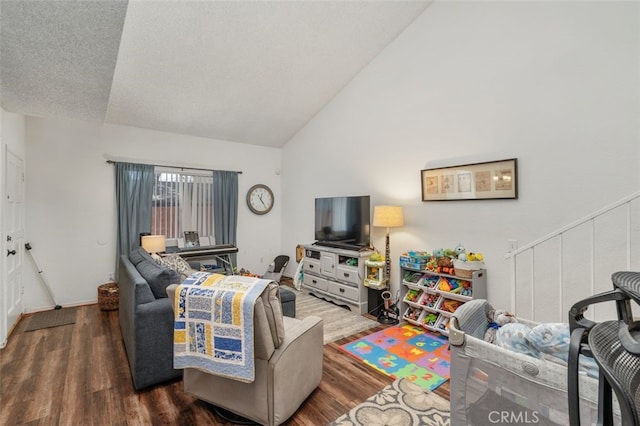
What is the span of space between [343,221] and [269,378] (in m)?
2.83

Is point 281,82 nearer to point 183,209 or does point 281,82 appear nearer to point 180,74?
point 180,74

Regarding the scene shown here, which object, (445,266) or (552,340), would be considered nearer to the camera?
(552,340)

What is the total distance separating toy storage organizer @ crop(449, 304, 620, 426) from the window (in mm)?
4564

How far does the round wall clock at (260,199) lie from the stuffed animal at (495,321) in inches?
179

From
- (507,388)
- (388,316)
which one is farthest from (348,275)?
(507,388)

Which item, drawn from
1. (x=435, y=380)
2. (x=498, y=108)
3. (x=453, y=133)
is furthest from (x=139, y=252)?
(x=498, y=108)

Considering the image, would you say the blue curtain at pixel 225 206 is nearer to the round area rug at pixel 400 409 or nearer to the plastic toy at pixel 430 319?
the plastic toy at pixel 430 319

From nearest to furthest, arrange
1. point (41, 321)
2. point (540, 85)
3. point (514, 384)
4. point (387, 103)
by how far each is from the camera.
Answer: point (514, 384) → point (540, 85) → point (41, 321) → point (387, 103)

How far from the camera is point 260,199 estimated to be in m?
5.78

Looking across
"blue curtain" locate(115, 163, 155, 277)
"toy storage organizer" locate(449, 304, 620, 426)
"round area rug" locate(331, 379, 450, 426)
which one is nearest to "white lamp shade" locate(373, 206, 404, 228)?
"round area rug" locate(331, 379, 450, 426)

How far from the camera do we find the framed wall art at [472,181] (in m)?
2.79

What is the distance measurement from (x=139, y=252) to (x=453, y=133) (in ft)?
12.5

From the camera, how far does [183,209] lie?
4902 millimetres

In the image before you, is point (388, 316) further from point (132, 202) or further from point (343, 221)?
point (132, 202)
